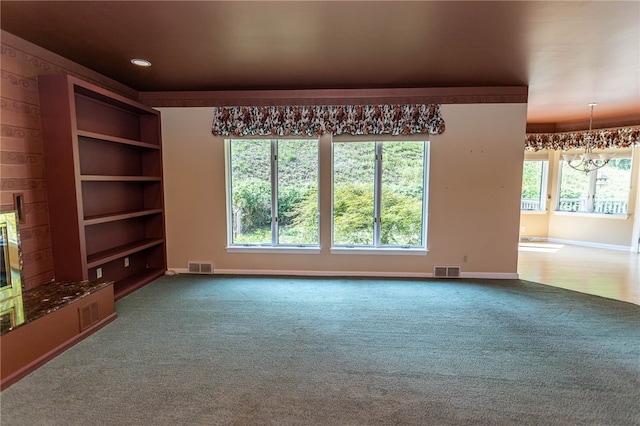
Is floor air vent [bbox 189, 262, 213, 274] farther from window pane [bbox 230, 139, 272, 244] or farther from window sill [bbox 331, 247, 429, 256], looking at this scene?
window sill [bbox 331, 247, 429, 256]

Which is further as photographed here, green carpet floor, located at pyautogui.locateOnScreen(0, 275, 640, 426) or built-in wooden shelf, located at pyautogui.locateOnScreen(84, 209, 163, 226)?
built-in wooden shelf, located at pyautogui.locateOnScreen(84, 209, 163, 226)

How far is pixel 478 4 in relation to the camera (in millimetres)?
2207

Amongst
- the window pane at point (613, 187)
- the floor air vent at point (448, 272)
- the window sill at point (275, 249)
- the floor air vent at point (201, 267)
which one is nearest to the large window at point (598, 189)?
the window pane at point (613, 187)

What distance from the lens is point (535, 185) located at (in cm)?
745

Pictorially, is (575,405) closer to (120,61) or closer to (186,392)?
(186,392)

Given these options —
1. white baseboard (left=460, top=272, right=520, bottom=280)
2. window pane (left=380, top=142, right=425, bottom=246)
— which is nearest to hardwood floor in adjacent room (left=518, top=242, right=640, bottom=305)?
white baseboard (left=460, top=272, right=520, bottom=280)

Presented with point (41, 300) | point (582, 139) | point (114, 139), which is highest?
point (582, 139)

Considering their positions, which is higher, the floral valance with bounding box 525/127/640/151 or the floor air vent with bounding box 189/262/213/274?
the floral valance with bounding box 525/127/640/151

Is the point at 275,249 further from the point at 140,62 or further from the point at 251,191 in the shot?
the point at 140,62

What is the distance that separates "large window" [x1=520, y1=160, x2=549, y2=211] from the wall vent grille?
27.1 ft

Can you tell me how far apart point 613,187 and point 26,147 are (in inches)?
380

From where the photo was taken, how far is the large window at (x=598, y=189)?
21.3 ft

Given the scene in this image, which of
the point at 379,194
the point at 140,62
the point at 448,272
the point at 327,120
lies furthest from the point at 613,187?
the point at 140,62

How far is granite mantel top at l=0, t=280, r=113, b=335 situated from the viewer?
89.0 inches
